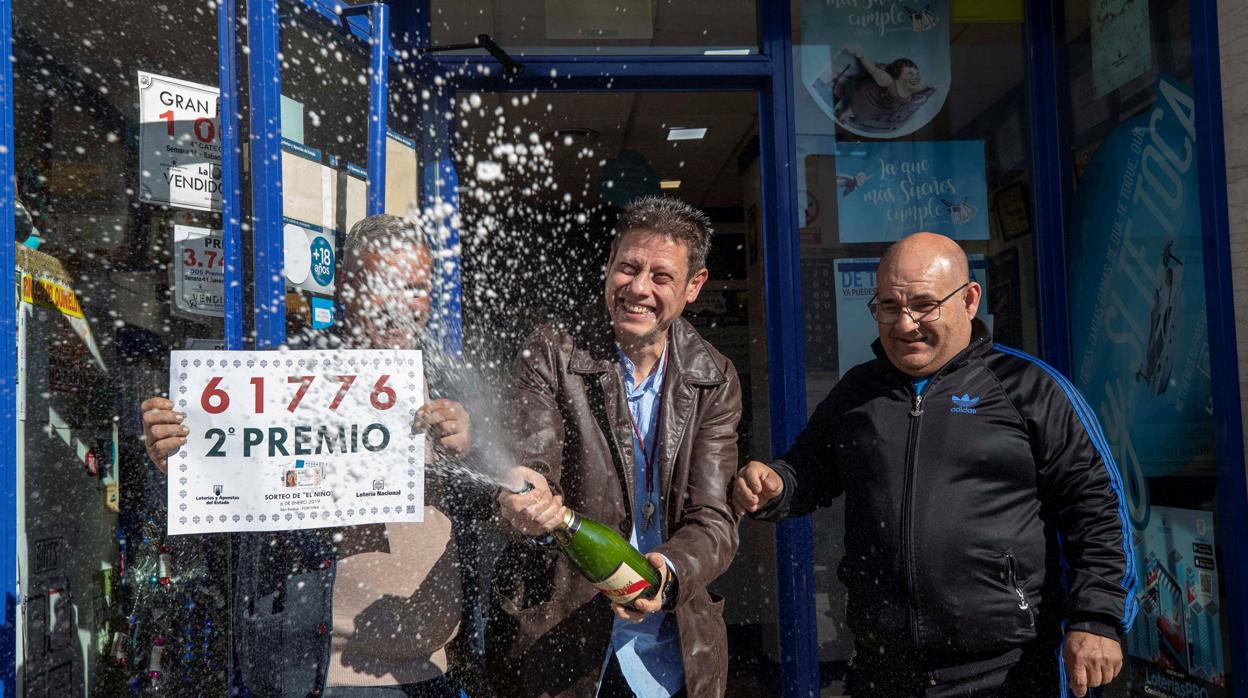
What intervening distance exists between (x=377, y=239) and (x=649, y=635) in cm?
145

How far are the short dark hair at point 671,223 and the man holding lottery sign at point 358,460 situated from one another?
67cm

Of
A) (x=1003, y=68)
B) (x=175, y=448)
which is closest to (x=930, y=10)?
(x=1003, y=68)

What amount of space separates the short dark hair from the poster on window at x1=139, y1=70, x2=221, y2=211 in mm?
1665

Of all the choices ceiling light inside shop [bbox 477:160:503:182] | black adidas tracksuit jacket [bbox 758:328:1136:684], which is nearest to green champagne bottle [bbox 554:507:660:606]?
black adidas tracksuit jacket [bbox 758:328:1136:684]

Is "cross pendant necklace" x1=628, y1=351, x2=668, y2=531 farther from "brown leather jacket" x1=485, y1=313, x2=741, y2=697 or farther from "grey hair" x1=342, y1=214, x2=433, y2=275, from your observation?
"grey hair" x1=342, y1=214, x2=433, y2=275

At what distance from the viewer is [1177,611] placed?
12.6ft

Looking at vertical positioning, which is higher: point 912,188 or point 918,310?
point 912,188

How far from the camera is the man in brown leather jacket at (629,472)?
8.48 feet

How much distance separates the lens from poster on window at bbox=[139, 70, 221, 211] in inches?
128

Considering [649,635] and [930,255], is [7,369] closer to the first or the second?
[649,635]

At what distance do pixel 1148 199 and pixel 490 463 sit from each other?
3230 mm

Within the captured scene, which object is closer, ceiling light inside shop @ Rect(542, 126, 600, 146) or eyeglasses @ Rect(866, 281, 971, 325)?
eyeglasses @ Rect(866, 281, 971, 325)

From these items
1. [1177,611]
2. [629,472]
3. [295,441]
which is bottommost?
[1177,611]

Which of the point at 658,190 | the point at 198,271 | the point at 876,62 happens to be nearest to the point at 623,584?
the point at 198,271
